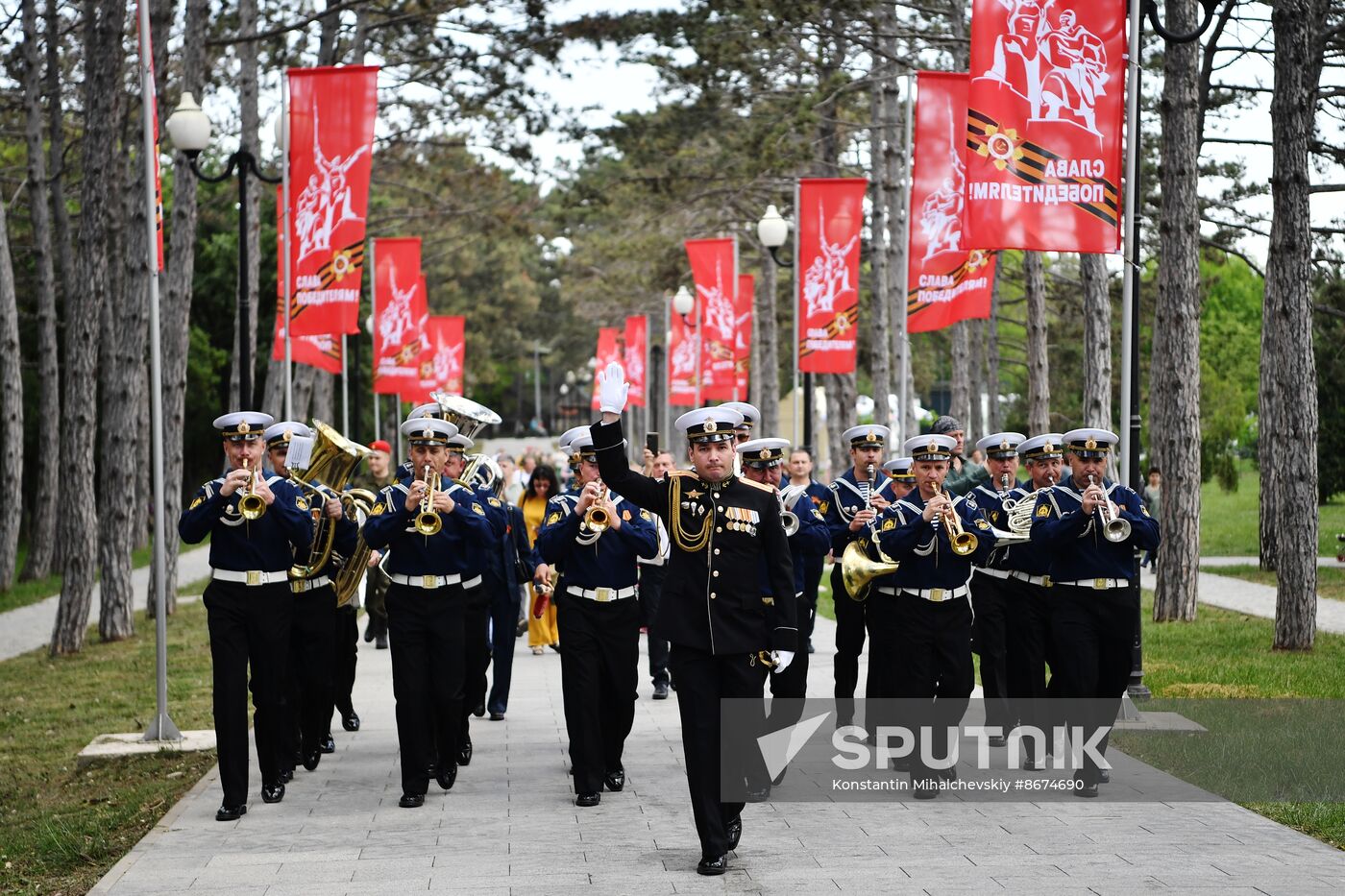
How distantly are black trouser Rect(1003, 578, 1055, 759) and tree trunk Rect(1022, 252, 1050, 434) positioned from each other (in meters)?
18.7

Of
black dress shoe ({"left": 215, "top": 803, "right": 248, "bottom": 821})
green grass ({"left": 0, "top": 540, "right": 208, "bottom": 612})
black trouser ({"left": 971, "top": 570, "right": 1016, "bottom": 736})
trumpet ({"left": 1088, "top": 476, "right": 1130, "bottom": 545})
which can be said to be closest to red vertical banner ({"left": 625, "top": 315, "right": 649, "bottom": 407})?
green grass ({"left": 0, "top": 540, "right": 208, "bottom": 612})

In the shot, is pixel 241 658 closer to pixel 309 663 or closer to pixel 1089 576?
pixel 309 663

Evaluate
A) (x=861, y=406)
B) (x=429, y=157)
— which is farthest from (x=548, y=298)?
(x=429, y=157)

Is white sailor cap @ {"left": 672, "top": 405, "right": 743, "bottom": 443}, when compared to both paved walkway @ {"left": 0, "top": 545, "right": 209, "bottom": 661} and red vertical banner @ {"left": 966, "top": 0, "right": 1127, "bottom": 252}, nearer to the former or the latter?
red vertical banner @ {"left": 966, "top": 0, "right": 1127, "bottom": 252}

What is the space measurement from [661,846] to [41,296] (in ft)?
77.4

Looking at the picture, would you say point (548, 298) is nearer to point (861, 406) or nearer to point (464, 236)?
point (861, 406)

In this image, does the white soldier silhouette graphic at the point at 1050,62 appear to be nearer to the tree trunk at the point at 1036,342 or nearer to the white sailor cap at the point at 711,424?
the white sailor cap at the point at 711,424

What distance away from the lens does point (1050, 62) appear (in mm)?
12398

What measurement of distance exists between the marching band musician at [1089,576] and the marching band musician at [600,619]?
231cm

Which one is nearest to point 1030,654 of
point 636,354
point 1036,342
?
point 1036,342

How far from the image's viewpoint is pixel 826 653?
57.2 ft

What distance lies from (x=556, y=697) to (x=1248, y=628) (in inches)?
319

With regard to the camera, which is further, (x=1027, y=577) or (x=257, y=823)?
(x=1027, y=577)

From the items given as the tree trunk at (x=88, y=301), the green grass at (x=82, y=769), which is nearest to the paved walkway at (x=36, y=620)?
the tree trunk at (x=88, y=301)
